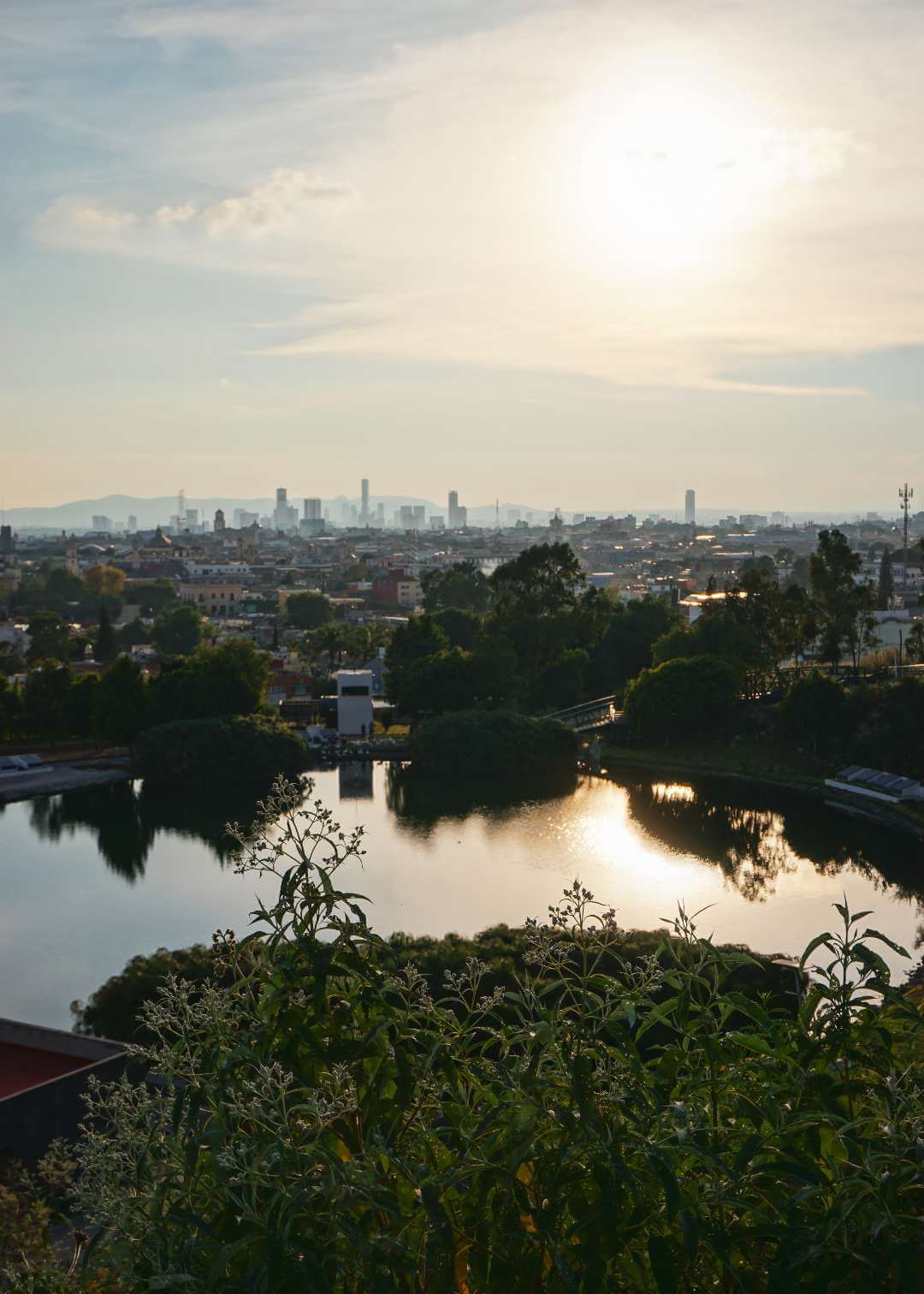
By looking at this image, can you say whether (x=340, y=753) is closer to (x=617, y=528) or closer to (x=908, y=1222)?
(x=908, y=1222)

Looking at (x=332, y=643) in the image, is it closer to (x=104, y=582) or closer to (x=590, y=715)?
(x=590, y=715)

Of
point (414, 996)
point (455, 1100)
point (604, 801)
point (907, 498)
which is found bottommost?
point (604, 801)

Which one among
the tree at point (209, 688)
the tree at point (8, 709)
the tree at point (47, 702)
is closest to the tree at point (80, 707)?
the tree at point (47, 702)

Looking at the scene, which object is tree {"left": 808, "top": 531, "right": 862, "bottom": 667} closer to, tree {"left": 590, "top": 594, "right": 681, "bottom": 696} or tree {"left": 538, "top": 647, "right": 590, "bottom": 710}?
tree {"left": 590, "top": 594, "right": 681, "bottom": 696}

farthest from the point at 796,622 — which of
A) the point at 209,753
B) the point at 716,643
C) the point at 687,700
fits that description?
the point at 209,753

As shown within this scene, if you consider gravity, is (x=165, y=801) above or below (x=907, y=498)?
below

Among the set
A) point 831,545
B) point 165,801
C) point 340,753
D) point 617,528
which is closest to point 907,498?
point 831,545

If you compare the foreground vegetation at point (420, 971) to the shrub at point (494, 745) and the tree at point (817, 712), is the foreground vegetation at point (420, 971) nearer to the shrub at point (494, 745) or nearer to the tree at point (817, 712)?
the shrub at point (494, 745)
